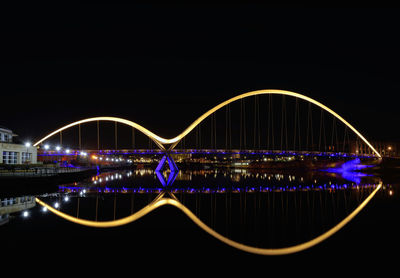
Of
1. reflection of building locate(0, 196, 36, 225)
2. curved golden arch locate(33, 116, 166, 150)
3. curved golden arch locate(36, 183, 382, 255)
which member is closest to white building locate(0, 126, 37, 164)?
reflection of building locate(0, 196, 36, 225)

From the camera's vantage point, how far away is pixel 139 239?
8.30 metres

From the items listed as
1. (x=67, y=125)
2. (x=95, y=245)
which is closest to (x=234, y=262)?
(x=95, y=245)

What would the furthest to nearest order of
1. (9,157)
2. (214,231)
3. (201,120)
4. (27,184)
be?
(201,120) < (9,157) < (27,184) < (214,231)

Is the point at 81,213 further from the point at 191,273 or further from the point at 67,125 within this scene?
the point at 67,125

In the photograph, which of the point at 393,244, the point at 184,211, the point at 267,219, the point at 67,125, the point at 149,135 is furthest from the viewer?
the point at 67,125

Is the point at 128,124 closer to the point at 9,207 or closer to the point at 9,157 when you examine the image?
the point at 9,157

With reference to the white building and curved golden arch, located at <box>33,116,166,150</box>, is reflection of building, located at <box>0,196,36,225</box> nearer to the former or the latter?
the white building

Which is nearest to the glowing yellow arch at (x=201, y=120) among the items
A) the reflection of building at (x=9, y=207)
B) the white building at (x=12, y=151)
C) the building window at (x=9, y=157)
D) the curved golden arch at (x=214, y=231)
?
the white building at (x=12, y=151)

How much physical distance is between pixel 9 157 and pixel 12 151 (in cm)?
66

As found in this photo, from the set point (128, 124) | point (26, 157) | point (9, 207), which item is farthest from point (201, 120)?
point (9, 207)

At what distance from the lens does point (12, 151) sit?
1224 inches

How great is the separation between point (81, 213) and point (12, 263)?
6.12m

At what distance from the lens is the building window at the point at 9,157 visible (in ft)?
97.9

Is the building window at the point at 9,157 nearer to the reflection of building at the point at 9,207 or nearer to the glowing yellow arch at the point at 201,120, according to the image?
the reflection of building at the point at 9,207
